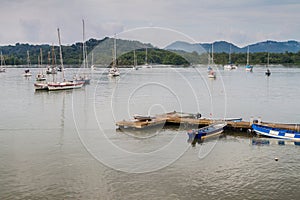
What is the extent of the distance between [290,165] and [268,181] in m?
2.07

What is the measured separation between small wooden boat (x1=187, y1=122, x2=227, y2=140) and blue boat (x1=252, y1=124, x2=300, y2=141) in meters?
1.64

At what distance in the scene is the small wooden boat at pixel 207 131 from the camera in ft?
54.7

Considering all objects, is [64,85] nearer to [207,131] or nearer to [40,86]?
[40,86]

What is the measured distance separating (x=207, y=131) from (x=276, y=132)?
10.5 ft

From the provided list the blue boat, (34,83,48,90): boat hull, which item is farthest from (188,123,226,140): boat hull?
(34,83,48,90): boat hull

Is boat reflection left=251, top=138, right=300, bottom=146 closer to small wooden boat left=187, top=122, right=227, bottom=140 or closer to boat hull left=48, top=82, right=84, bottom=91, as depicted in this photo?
small wooden boat left=187, top=122, right=227, bottom=140

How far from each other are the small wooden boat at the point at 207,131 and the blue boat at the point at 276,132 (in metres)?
1.64

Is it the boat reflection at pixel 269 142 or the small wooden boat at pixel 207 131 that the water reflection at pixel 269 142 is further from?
the small wooden boat at pixel 207 131

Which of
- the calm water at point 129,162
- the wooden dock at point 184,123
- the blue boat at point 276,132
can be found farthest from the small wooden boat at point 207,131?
the blue boat at point 276,132

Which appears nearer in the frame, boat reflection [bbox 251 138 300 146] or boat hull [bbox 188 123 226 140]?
boat reflection [bbox 251 138 300 146]

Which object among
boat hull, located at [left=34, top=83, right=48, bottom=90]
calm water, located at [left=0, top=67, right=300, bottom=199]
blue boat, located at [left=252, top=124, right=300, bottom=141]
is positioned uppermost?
boat hull, located at [left=34, top=83, right=48, bottom=90]

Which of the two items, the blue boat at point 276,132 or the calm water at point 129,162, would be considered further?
the blue boat at point 276,132

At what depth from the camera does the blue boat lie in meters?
16.5

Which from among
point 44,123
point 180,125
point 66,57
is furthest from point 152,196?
point 66,57
